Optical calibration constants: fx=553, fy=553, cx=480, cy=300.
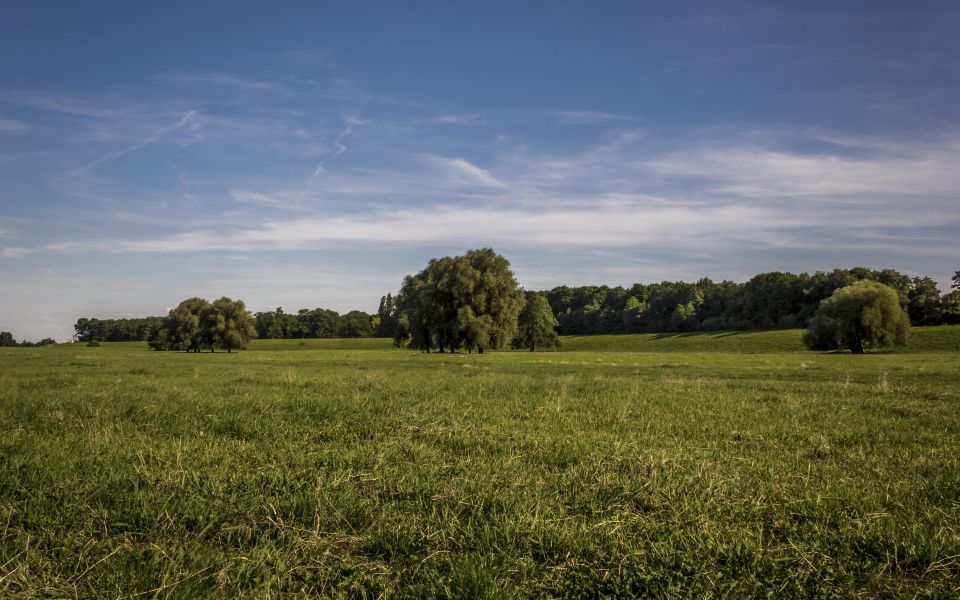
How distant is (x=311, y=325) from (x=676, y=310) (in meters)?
109

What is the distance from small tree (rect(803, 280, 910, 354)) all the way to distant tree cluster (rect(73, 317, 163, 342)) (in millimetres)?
180506

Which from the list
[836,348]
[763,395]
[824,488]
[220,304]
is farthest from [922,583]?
[220,304]

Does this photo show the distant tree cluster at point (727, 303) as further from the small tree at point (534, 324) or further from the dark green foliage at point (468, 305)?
the dark green foliage at point (468, 305)

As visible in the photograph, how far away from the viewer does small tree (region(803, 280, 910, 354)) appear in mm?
69062

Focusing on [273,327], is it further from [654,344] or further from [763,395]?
[763,395]

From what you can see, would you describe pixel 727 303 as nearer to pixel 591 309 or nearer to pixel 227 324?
pixel 591 309

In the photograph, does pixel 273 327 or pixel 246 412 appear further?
pixel 273 327

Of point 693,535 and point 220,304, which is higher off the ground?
point 220,304

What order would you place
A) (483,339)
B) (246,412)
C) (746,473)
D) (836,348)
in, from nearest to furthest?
1. (746,473)
2. (246,412)
3. (483,339)
4. (836,348)

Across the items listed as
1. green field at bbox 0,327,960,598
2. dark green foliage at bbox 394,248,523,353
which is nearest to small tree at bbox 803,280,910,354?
dark green foliage at bbox 394,248,523,353

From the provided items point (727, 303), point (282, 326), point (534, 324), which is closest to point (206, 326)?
point (534, 324)

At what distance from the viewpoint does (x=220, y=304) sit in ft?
336

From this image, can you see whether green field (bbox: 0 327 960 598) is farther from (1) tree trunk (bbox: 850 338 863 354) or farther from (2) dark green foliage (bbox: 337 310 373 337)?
(2) dark green foliage (bbox: 337 310 373 337)

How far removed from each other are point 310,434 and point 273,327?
175579 millimetres
